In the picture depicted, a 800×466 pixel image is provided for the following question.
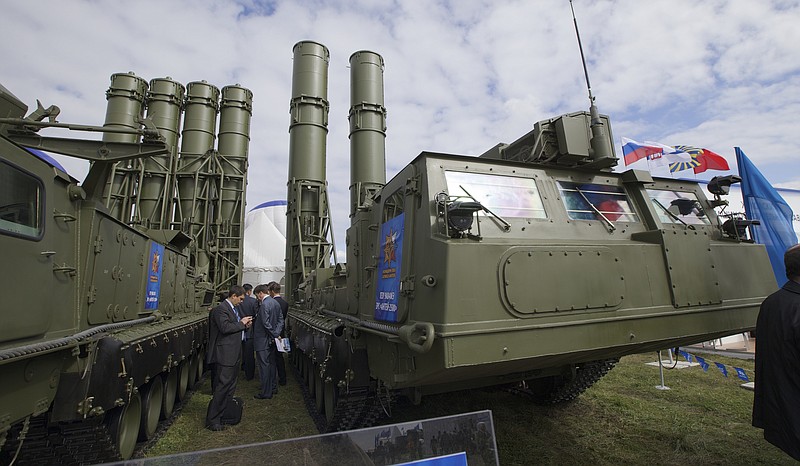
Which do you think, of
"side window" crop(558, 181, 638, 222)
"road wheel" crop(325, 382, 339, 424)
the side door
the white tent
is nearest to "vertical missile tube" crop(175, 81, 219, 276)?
the white tent

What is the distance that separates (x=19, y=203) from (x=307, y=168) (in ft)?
31.9

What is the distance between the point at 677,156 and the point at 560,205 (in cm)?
844

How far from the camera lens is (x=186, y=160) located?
15.0 m

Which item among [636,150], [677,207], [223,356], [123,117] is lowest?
[223,356]

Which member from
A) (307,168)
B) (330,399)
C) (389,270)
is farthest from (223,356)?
(307,168)

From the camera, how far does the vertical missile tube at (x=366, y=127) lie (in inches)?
427

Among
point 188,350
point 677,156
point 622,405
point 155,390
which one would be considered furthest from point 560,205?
point 677,156

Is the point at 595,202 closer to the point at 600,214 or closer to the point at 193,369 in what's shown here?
the point at 600,214

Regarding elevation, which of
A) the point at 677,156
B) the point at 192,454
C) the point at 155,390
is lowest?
the point at 155,390

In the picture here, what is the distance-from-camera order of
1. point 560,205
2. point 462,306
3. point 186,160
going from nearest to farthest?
point 462,306 → point 560,205 → point 186,160

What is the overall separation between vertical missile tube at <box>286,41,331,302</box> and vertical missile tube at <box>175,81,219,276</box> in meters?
3.49

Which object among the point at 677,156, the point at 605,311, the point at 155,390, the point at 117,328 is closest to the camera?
the point at 605,311

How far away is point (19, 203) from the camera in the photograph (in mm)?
2424

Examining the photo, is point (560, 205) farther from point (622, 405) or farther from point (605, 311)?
point (622, 405)
